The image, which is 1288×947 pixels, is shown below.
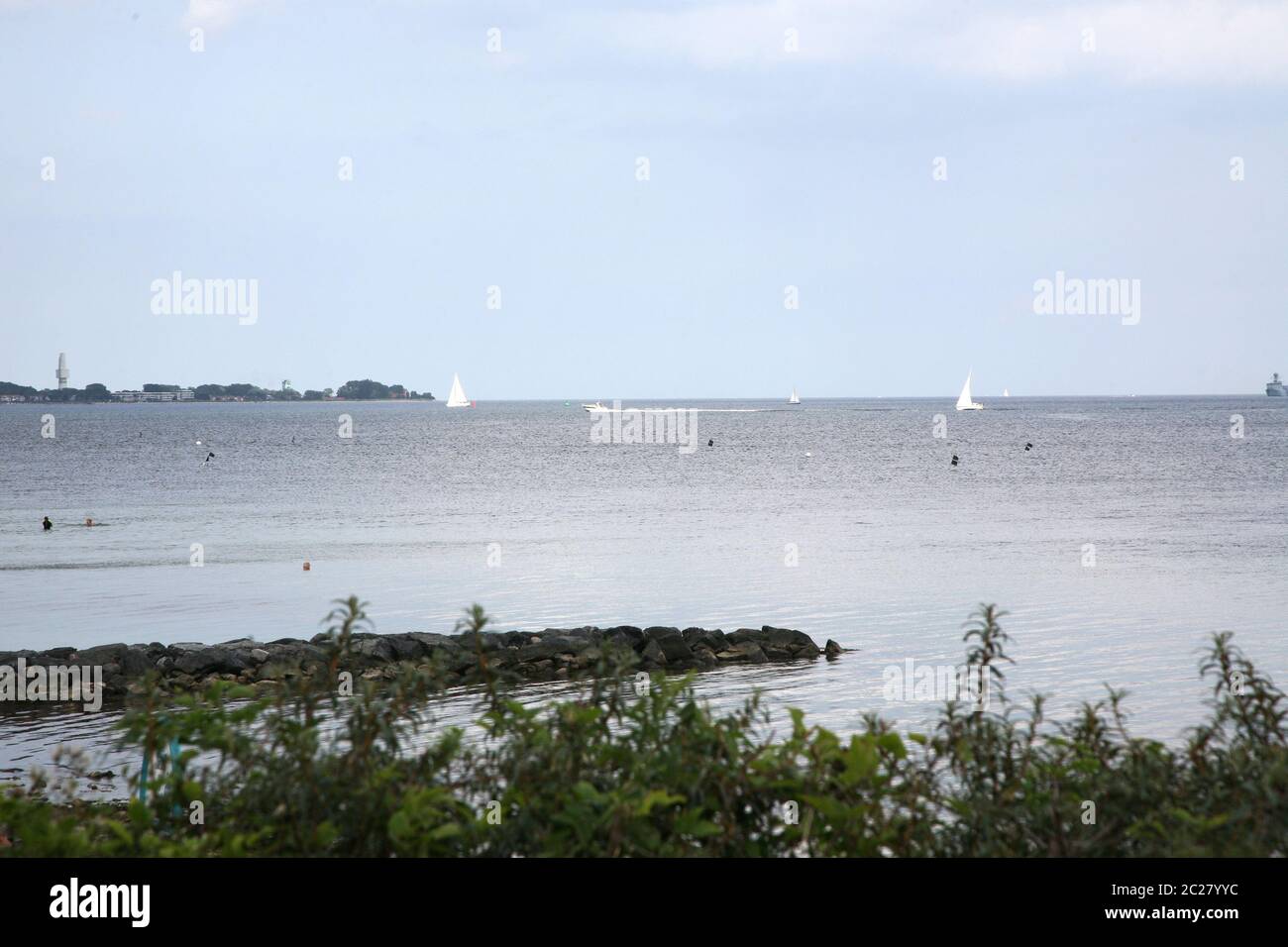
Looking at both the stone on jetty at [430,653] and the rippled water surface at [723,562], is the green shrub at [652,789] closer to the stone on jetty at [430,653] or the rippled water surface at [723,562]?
the rippled water surface at [723,562]

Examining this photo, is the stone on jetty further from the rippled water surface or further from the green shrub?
the green shrub

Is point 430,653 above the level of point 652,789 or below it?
below

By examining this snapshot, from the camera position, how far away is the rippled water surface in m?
18.3

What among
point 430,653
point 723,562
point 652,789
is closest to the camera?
point 652,789

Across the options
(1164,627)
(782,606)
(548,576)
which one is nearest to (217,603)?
(548,576)

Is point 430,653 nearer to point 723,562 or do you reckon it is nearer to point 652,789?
point 723,562

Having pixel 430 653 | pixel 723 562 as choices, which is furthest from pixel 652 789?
pixel 723 562

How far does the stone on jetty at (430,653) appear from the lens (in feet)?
60.0

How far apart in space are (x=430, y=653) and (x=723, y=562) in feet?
43.7

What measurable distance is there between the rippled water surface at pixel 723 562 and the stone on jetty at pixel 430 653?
105 centimetres

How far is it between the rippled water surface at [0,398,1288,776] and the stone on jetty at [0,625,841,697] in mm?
1050

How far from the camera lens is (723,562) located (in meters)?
31.6

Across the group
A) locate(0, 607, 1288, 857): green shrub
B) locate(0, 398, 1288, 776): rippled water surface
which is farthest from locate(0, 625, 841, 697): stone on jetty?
locate(0, 607, 1288, 857): green shrub
